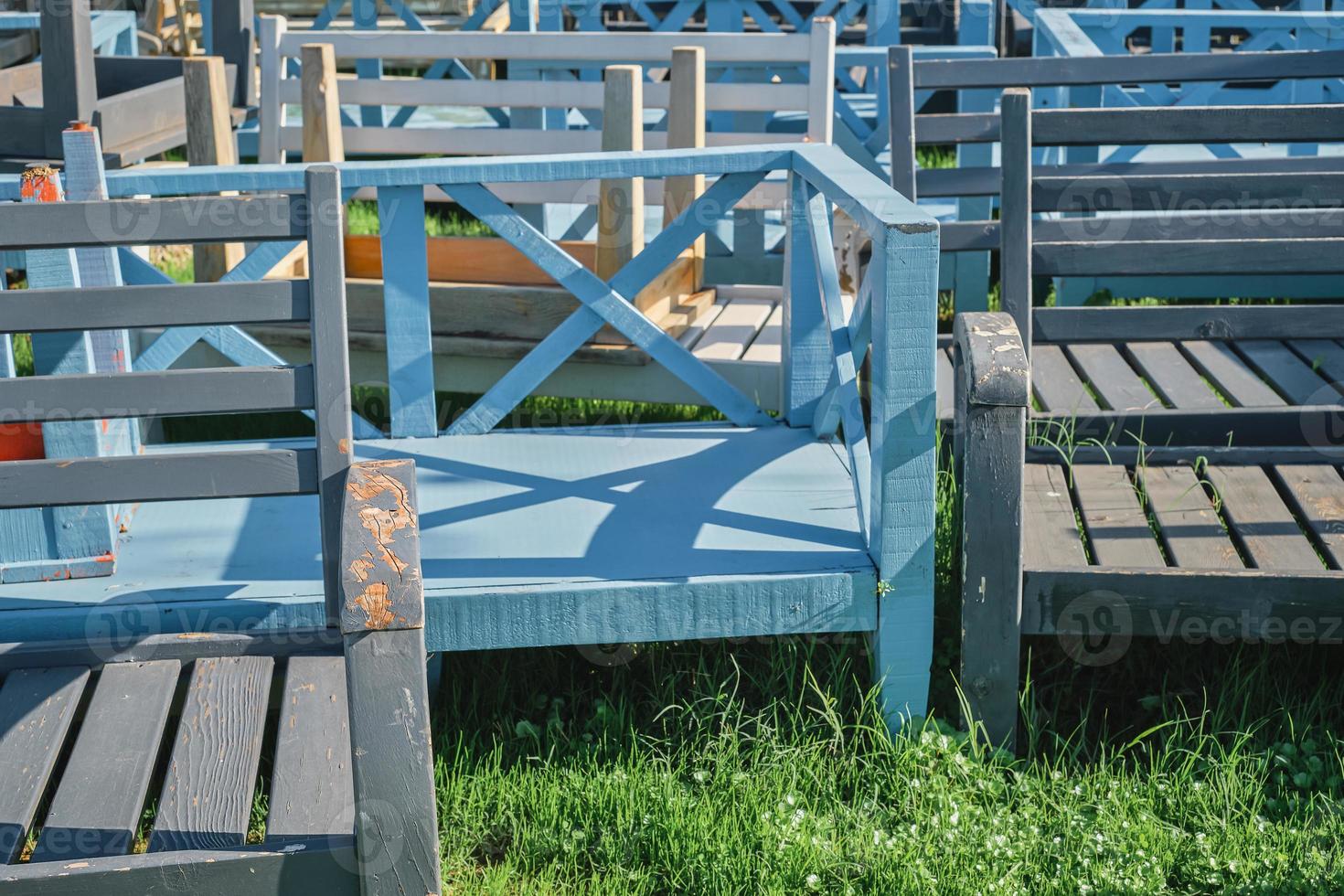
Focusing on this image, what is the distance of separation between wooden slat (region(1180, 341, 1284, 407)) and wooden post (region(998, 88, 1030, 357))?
809 mm

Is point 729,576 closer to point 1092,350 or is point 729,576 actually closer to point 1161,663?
point 1161,663

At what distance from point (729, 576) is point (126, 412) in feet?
3.70

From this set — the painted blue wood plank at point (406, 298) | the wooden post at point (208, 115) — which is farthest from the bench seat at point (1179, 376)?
the wooden post at point (208, 115)

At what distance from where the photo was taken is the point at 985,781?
2.67m

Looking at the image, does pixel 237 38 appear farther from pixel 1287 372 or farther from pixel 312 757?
pixel 312 757

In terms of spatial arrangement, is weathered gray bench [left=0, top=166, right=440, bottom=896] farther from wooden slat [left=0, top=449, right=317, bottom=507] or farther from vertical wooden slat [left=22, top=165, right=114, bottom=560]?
vertical wooden slat [left=22, top=165, right=114, bottom=560]

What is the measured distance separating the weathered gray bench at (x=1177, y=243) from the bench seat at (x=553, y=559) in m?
0.68

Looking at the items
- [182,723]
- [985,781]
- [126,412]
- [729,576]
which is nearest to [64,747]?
[182,723]

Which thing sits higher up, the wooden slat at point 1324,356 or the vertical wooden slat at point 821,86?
the vertical wooden slat at point 821,86

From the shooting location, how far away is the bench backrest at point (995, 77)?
13.9 ft

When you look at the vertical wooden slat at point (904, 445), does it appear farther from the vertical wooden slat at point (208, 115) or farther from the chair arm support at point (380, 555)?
the vertical wooden slat at point (208, 115)

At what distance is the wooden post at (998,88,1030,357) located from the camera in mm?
3189

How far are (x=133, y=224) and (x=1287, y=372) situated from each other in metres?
3.06

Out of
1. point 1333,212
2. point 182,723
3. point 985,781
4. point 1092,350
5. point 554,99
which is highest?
point 554,99
